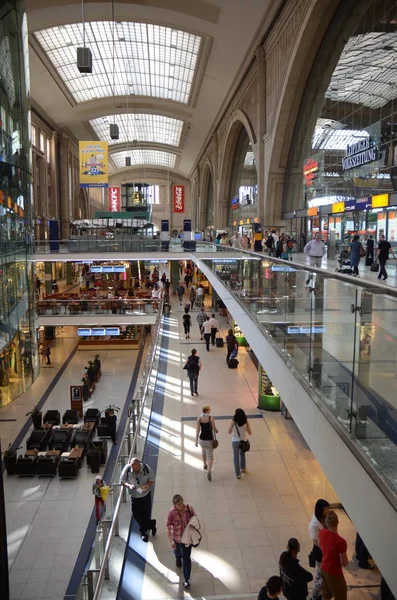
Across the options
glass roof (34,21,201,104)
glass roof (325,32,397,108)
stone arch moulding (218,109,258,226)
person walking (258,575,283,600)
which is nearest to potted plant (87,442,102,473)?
person walking (258,575,283,600)

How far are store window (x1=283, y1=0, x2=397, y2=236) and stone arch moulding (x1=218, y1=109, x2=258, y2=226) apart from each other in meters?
8.53

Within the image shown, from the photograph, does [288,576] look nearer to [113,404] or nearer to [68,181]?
[113,404]

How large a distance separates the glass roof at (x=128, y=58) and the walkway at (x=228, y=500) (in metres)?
23.4

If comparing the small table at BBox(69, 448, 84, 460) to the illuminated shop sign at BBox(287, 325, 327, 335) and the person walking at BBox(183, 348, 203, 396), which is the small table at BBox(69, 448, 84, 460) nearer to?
the person walking at BBox(183, 348, 203, 396)

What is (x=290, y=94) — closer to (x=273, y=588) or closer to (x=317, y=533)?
(x=317, y=533)

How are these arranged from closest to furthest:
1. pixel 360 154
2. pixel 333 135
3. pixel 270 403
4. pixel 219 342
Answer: pixel 270 403 < pixel 360 154 < pixel 333 135 < pixel 219 342

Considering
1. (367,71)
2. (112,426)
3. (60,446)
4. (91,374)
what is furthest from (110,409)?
(367,71)

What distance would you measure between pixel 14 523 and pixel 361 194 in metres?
14.6

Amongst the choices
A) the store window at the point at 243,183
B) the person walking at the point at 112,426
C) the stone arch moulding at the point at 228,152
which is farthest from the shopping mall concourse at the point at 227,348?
the store window at the point at 243,183

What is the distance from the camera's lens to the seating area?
1302 centimetres

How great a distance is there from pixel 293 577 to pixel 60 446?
10301 mm

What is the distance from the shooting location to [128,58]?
3653 centimetres

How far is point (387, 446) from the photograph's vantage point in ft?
11.7

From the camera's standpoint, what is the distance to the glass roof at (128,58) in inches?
1186
